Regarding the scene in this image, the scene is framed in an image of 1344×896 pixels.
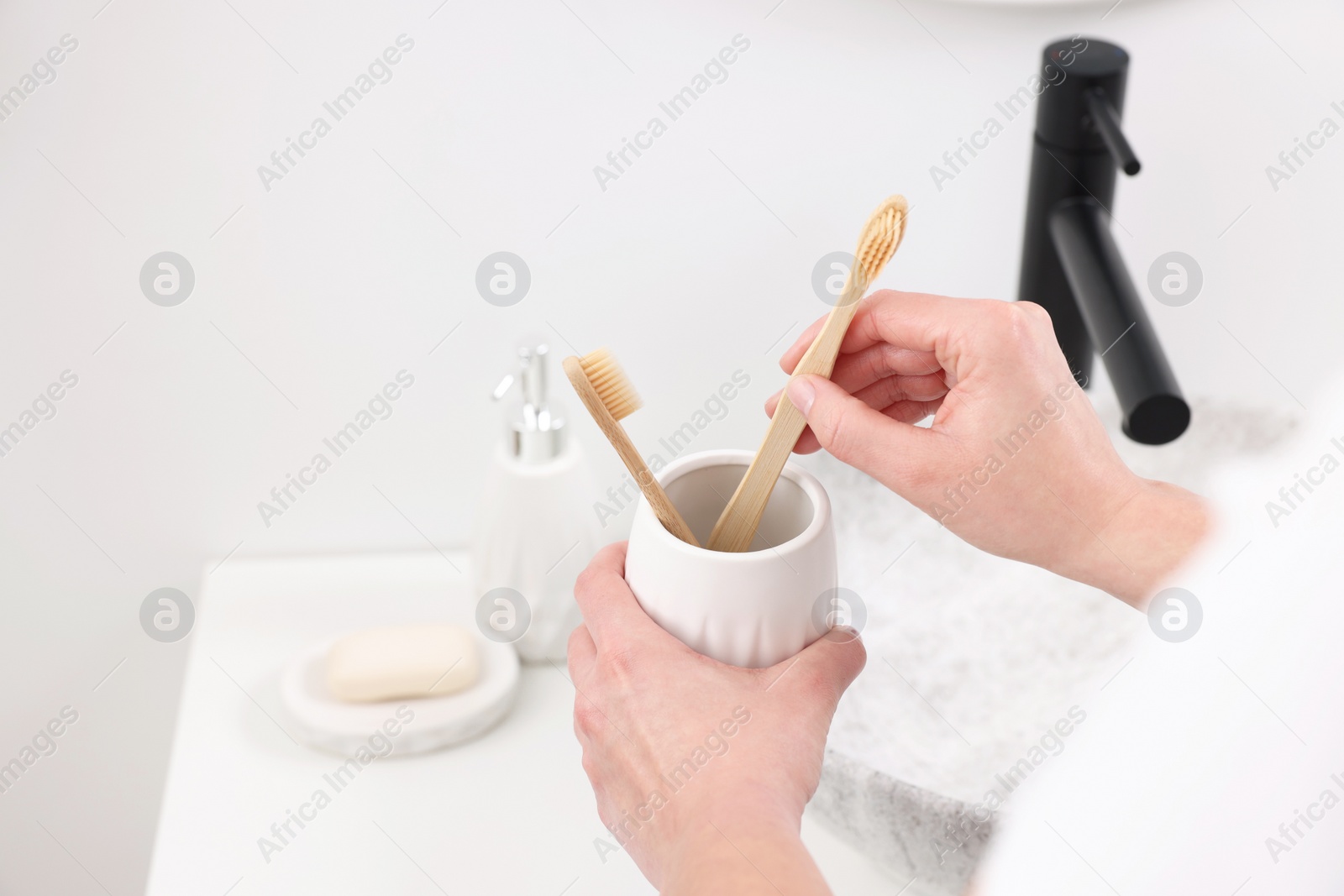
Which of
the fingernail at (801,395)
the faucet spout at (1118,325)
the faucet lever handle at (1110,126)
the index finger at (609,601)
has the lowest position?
the faucet spout at (1118,325)

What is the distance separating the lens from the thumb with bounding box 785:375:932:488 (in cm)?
40

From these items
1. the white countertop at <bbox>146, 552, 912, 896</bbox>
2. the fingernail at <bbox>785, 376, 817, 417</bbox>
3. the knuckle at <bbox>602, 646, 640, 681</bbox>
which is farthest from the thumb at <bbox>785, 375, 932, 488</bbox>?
the white countertop at <bbox>146, 552, 912, 896</bbox>

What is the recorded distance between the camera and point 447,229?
667mm

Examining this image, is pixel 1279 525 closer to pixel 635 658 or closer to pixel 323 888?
pixel 635 658

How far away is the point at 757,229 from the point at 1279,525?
16.9 inches

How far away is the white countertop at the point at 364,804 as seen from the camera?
22.0 inches

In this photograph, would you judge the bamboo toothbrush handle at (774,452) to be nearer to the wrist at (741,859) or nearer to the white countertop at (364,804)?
the wrist at (741,859)

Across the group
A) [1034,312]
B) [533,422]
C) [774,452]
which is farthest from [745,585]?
[533,422]

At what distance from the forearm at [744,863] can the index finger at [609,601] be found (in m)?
0.08

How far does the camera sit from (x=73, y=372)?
0.67 m

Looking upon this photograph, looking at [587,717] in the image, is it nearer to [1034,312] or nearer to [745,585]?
[745,585]

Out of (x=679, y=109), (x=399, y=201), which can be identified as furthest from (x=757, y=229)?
(x=399, y=201)

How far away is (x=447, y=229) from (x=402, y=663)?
26 centimetres

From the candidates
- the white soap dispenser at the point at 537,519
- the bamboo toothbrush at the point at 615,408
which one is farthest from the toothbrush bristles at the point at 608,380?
the white soap dispenser at the point at 537,519
